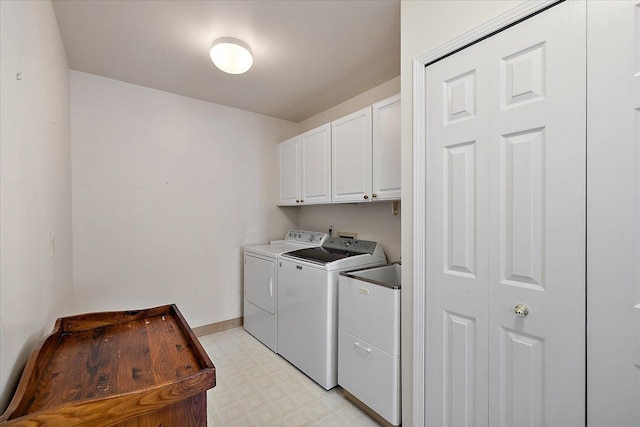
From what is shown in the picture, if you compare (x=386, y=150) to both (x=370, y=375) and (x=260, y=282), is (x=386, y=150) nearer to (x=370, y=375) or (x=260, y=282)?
(x=370, y=375)

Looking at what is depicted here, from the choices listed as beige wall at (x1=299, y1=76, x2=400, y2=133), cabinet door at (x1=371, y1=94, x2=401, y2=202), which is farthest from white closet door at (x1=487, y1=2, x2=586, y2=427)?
beige wall at (x1=299, y1=76, x2=400, y2=133)

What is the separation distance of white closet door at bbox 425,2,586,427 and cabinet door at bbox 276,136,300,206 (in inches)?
70.0

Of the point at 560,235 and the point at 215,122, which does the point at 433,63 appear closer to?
the point at 560,235

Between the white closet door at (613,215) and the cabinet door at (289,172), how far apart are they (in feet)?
7.77

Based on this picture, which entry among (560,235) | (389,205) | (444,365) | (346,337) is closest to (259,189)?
(389,205)

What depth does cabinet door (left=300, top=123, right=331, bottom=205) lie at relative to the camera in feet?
8.65

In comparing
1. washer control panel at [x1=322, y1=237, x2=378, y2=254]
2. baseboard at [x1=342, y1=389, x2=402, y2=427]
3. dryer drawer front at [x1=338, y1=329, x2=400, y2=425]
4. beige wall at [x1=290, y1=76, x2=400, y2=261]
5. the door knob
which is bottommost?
baseboard at [x1=342, y1=389, x2=402, y2=427]

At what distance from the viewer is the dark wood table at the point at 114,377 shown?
72 centimetres

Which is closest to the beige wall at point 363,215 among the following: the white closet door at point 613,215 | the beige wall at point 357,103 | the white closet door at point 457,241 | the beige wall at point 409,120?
the beige wall at point 357,103

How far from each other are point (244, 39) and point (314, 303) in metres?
1.93

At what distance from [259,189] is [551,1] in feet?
9.20

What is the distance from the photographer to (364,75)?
7.84 feet

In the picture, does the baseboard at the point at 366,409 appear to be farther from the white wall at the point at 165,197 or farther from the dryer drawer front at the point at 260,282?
the white wall at the point at 165,197

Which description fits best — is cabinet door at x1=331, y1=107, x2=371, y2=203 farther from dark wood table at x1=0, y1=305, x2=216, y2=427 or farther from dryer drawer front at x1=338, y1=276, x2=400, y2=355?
dark wood table at x1=0, y1=305, x2=216, y2=427
